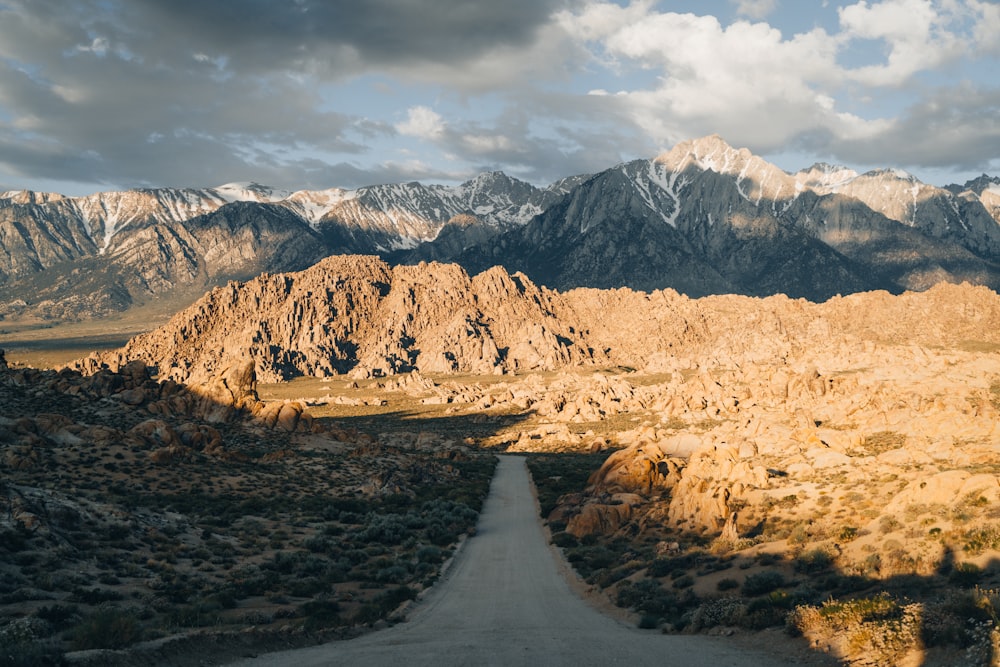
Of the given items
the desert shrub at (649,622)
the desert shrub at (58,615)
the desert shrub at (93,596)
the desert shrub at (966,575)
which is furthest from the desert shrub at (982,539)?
the desert shrub at (93,596)

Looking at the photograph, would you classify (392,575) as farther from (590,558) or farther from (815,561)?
(815,561)

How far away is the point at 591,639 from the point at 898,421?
65369 millimetres

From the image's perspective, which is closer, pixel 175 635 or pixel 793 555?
pixel 175 635

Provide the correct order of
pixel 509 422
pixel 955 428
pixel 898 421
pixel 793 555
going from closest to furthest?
pixel 793 555 < pixel 955 428 < pixel 898 421 < pixel 509 422

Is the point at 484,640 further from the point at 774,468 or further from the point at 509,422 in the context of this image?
the point at 509,422

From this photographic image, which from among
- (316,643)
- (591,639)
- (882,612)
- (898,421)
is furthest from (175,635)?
(898,421)

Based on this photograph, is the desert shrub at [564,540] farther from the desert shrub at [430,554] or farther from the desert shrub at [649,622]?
the desert shrub at [649,622]

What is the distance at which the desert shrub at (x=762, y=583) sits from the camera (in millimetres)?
22922

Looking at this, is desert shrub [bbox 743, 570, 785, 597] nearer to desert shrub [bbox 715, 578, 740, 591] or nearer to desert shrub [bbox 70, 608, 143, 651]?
desert shrub [bbox 715, 578, 740, 591]

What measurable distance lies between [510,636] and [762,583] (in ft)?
32.3

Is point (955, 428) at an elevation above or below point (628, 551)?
above

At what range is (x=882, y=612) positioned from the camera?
54.1 feet

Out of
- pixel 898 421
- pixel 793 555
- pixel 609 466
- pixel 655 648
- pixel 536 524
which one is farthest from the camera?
pixel 898 421

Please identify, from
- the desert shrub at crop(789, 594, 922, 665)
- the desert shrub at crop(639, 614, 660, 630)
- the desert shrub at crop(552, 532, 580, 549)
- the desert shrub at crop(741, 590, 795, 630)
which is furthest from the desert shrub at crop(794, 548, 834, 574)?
the desert shrub at crop(552, 532, 580, 549)
